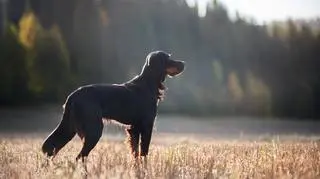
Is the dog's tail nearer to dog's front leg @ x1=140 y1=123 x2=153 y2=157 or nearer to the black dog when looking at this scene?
the black dog

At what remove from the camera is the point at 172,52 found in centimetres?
6488

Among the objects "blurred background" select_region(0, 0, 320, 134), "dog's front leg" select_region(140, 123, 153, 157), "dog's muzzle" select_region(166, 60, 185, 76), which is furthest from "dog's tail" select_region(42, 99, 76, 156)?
"blurred background" select_region(0, 0, 320, 134)

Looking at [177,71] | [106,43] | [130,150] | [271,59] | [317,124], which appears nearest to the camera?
[130,150]

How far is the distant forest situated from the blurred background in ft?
0.34

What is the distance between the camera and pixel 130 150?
11641 millimetres

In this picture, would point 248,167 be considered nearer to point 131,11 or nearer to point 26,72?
point 26,72

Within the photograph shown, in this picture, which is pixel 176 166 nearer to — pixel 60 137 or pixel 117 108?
pixel 117 108

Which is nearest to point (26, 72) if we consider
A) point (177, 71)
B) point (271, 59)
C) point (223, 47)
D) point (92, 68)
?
point (92, 68)

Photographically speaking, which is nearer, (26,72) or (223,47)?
(26,72)

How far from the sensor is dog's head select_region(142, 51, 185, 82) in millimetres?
12008

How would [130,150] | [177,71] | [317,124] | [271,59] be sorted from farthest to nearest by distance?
[271,59]
[317,124]
[177,71]
[130,150]

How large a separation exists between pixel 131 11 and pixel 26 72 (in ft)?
43.2

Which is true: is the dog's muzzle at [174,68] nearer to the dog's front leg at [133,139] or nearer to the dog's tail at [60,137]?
the dog's front leg at [133,139]

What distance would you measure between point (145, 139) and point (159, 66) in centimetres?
150
